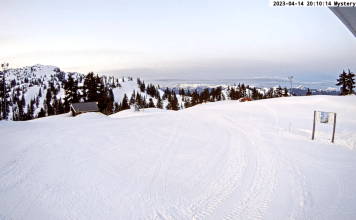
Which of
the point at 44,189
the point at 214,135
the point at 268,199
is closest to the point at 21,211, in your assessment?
the point at 44,189

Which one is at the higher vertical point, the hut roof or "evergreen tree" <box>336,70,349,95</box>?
"evergreen tree" <box>336,70,349,95</box>

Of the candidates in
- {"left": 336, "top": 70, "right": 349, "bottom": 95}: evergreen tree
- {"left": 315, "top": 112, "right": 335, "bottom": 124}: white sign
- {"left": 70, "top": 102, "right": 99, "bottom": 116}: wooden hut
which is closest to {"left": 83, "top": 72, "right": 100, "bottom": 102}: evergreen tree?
{"left": 70, "top": 102, "right": 99, "bottom": 116}: wooden hut

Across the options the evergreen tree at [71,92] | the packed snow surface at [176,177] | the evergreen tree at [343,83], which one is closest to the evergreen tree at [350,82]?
the evergreen tree at [343,83]

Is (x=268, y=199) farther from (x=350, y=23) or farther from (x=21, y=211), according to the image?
(x=21, y=211)

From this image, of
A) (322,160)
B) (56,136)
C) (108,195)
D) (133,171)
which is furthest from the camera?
(56,136)

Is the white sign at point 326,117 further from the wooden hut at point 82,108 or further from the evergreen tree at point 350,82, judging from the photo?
the evergreen tree at point 350,82

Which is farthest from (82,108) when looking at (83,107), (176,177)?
(176,177)

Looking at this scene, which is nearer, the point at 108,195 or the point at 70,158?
the point at 108,195

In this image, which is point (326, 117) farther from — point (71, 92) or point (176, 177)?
point (71, 92)

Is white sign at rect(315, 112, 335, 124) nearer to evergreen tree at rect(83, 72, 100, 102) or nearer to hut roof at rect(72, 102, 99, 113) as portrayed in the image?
hut roof at rect(72, 102, 99, 113)
